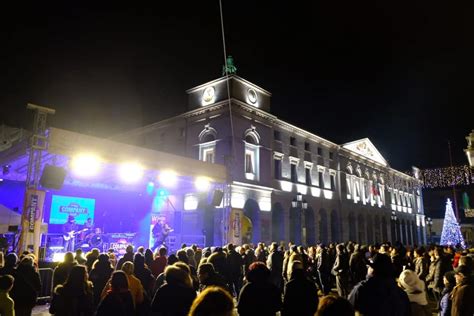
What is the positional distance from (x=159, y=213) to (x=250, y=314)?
22.9 meters

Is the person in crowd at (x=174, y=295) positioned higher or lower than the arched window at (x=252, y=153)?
lower

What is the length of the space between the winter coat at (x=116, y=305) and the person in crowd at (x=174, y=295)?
1.61 feet

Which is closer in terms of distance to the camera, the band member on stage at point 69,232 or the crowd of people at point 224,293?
the crowd of people at point 224,293

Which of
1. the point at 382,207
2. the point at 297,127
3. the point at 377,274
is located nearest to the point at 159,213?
the point at 297,127

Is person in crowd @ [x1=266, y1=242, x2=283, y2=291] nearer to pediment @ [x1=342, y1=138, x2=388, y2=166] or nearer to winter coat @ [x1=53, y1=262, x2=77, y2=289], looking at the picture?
winter coat @ [x1=53, y1=262, x2=77, y2=289]

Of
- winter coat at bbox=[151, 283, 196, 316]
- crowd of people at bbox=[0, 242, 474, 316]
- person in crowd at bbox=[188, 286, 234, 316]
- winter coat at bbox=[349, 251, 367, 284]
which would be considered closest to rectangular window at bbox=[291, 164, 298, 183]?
winter coat at bbox=[349, 251, 367, 284]

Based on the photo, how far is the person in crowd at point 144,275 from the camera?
320 inches

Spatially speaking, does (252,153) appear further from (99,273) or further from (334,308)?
(334,308)

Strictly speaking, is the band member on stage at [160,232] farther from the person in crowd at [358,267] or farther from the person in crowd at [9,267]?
the person in crowd at [9,267]

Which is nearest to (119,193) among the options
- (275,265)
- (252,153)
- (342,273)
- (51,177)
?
(252,153)

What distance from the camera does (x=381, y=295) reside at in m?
4.32

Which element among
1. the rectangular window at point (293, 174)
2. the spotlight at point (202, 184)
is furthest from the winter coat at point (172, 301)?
the rectangular window at point (293, 174)

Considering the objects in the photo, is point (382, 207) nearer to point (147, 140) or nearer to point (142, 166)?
point (147, 140)

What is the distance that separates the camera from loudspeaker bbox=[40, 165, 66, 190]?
12.5m
